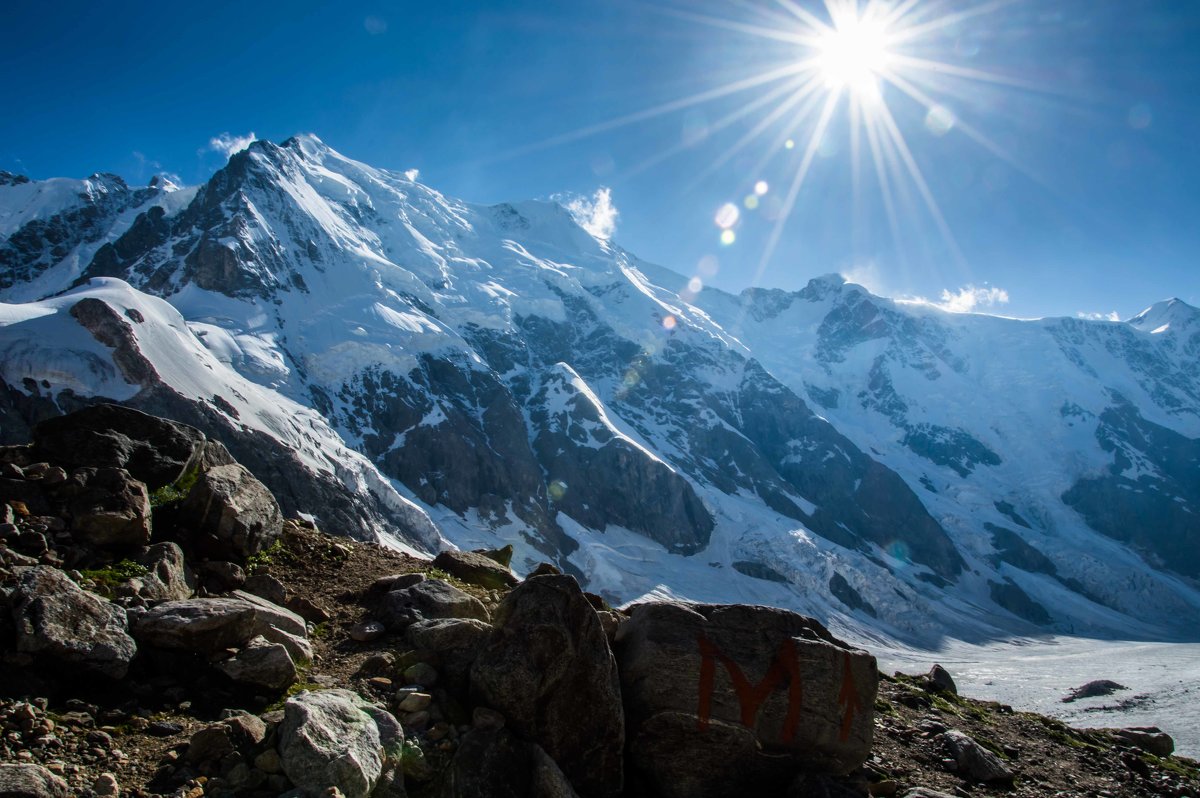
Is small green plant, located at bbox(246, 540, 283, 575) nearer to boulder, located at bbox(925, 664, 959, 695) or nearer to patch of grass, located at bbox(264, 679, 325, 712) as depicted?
patch of grass, located at bbox(264, 679, 325, 712)

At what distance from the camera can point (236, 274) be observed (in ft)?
641

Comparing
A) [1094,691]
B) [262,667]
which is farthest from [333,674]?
[1094,691]

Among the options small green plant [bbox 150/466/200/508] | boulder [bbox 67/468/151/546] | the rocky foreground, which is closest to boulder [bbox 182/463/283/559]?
the rocky foreground

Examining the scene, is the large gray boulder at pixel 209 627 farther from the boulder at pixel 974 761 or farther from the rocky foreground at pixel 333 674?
the boulder at pixel 974 761

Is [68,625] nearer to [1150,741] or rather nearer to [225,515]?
[225,515]

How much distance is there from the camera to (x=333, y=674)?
9.68 meters

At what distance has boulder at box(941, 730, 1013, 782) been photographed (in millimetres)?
13766

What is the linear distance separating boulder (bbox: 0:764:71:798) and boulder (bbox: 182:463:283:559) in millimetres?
5775

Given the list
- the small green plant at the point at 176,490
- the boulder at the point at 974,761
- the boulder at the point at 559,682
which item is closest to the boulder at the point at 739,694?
the boulder at the point at 559,682

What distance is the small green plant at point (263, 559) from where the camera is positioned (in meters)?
12.2

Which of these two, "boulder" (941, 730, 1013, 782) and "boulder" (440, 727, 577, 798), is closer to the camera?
"boulder" (440, 727, 577, 798)

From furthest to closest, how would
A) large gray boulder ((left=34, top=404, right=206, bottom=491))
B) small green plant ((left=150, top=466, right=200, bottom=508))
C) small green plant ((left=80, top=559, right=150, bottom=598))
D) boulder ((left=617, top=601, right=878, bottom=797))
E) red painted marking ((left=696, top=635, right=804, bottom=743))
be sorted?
large gray boulder ((left=34, top=404, right=206, bottom=491)), small green plant ((left=150, top=466, right=200, bottom=508)), red painted marking ((left=696, top=635, right=804, bottom=743)), boulder ((left=617, top=601, right=878, bottom=797)), small green plant ((left=80, top=559, right=150, bottom=598))

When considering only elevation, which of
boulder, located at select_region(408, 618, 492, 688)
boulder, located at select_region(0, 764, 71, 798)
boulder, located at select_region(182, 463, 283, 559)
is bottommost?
boulder, located at select_region(0, 764, 71, 798)

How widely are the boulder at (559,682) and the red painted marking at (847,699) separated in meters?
4.12
